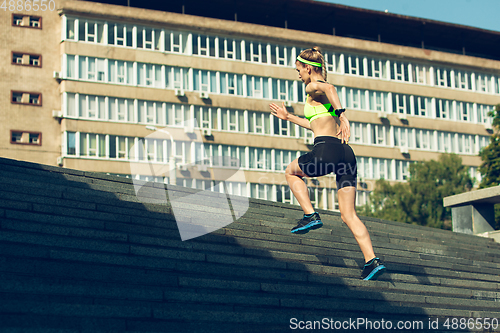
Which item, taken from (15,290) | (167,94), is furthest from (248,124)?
(15,290)

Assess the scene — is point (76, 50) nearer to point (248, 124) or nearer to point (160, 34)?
point (160, 34)

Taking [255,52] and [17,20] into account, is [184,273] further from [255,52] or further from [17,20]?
[255,52]

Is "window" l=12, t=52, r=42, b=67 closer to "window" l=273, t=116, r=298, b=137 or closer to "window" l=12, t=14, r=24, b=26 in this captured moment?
"window" l=12, t=14, r=24, b=26

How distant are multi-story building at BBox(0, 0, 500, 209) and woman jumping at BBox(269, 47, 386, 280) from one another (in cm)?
3654

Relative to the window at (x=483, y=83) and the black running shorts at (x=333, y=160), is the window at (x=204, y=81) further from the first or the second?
the black running shorts at (x=333, y=160)

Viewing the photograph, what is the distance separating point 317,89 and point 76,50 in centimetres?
4114

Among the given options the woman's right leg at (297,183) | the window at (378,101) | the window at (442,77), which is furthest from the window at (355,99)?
the woman's right leg at (297,183)

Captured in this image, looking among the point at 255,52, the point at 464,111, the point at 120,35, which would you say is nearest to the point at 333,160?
the point at 120,35

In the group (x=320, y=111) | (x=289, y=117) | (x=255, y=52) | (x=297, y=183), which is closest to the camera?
(x=320, y=111)

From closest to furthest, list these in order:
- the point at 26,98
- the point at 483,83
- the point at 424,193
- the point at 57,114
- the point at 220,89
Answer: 1. the point at 424,193
2. the point at 57,114
3. the point at 26,98
4. the point at 220,89
5. the point at 483,83

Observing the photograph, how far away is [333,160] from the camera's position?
655cm

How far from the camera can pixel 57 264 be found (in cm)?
611

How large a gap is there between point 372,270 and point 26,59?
43.8 metres

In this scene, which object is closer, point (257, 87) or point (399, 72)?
point (257, 87)
